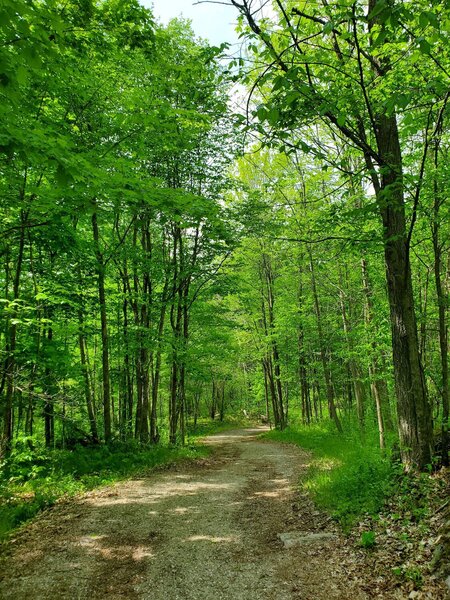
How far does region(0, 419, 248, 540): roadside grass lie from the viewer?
6.57m

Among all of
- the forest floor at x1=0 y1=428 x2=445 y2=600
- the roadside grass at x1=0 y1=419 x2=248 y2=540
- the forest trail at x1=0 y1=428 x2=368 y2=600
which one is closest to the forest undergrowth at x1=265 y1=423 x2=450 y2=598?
the forest floor at x1=0 y1=428 x2=445 y2=600

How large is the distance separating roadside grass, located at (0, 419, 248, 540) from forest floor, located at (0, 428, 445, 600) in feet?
1.17

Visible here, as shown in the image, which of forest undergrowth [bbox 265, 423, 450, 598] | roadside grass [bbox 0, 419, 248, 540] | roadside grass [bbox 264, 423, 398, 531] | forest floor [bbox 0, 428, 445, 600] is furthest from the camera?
roadside grass [bbox 0, 419, 248, 540]

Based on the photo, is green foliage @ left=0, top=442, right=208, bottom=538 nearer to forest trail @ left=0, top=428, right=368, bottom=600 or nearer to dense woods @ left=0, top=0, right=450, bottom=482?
forest trail @ left=0, top=428, right=368, bottom=600

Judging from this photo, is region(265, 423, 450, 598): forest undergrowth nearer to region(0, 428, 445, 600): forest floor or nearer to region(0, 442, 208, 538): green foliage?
region(0, 428, 445, 600): forest floor

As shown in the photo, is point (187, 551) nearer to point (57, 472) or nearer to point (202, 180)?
point (57, 472)

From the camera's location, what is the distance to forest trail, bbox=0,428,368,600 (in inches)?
163

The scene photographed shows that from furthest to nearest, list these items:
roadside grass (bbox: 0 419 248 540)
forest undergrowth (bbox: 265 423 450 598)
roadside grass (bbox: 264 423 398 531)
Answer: roadside grass (bbox: 0 419 248 540)
roadside grass (bbox: 264 423 398 531)
forest undergrowth (bbox: 265 423 450 598)

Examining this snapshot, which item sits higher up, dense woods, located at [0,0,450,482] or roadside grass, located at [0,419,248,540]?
dense woods, located at [0,0,450,482]

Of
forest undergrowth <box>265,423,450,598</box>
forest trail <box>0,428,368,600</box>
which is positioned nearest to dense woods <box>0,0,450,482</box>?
forest undergrowth <box>265,423,450,598</box>

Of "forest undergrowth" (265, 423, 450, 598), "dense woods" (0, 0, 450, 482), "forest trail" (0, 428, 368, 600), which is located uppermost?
"dense woods" (0, 0, 450, 482)

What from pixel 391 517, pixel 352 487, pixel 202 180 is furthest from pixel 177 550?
pixel 202 180

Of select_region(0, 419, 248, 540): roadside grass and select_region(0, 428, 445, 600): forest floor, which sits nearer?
select_region(0, 428, 445, 600): forest floor

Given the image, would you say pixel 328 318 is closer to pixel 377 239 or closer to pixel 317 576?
pixel 377 239
